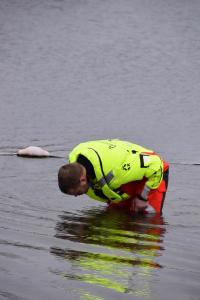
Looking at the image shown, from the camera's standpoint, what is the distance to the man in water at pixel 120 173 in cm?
829

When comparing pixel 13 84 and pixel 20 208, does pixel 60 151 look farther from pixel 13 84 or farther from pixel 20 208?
pixel 13 84

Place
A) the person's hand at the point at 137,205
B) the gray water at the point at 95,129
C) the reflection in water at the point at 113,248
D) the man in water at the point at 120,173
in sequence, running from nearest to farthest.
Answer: the reflection in water at the point at 113,248
the gray water at the point at 95,129
the man in water at the point at 120,173
the person's hand at the point at 137,205

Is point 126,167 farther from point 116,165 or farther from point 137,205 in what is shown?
point 137,205

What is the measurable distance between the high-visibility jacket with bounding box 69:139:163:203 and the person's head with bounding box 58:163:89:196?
425mm

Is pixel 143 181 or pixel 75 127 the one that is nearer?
pixel 143 181

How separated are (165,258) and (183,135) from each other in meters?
6.94

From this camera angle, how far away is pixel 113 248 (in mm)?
7289

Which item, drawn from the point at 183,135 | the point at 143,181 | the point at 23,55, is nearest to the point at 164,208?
the point at 143,181

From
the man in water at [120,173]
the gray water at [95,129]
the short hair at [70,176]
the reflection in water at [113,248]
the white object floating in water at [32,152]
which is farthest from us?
the white object floating in water at [32,152]

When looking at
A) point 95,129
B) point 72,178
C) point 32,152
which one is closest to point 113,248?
point 72,178

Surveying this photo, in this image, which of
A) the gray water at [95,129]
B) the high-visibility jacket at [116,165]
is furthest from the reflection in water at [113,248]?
the high-visibility jacket at [116,165]

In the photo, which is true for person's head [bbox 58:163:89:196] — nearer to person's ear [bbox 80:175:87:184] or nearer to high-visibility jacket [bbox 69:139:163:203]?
person's ear [bbox 80:175:87:184]

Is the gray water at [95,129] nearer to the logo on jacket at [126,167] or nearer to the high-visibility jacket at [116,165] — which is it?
the high-visibility jacket at [116,165]

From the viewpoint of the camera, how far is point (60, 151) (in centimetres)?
1274
